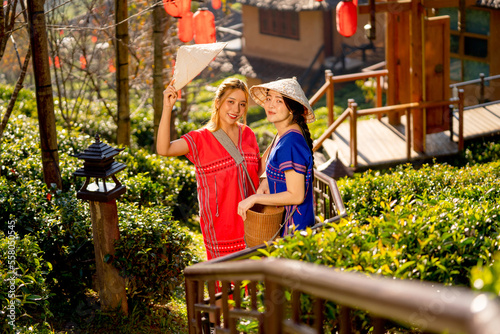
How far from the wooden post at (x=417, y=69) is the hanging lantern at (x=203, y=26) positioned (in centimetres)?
304

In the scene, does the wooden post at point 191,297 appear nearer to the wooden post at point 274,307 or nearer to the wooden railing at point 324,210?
the wooden railing at point 324,210

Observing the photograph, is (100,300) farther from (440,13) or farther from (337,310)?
(440,13)

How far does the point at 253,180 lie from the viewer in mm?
4633

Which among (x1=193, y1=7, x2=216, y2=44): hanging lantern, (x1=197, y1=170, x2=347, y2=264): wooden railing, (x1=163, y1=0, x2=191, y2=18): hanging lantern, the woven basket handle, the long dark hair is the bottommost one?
(x1=197, y1=170, x2=347, y2=264): wooden railing

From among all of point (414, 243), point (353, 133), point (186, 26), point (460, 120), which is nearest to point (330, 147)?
point (353, 133)

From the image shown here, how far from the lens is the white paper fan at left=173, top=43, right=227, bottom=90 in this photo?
4207 millimetres

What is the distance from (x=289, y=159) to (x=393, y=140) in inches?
246

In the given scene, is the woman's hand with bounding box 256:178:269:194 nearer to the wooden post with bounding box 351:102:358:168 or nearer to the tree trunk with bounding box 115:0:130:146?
the tree trunk with bounding box 115:0:130:146

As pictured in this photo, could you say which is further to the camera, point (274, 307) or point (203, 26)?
point (203, 26)

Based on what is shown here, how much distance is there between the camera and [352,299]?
1649 millimetres

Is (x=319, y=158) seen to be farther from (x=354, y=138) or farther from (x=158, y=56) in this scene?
(x=158, y=56)

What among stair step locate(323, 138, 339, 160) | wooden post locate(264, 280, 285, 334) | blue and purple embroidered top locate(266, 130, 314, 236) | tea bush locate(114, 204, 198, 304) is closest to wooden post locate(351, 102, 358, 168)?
stair step locate(323, 138, 339, 160)

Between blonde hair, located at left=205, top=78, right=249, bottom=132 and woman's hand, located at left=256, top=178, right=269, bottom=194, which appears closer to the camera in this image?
woman's hand, located at left=256, top=178, right=269, bottom=194

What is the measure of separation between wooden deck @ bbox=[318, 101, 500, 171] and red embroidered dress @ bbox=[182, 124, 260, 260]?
372 cm
